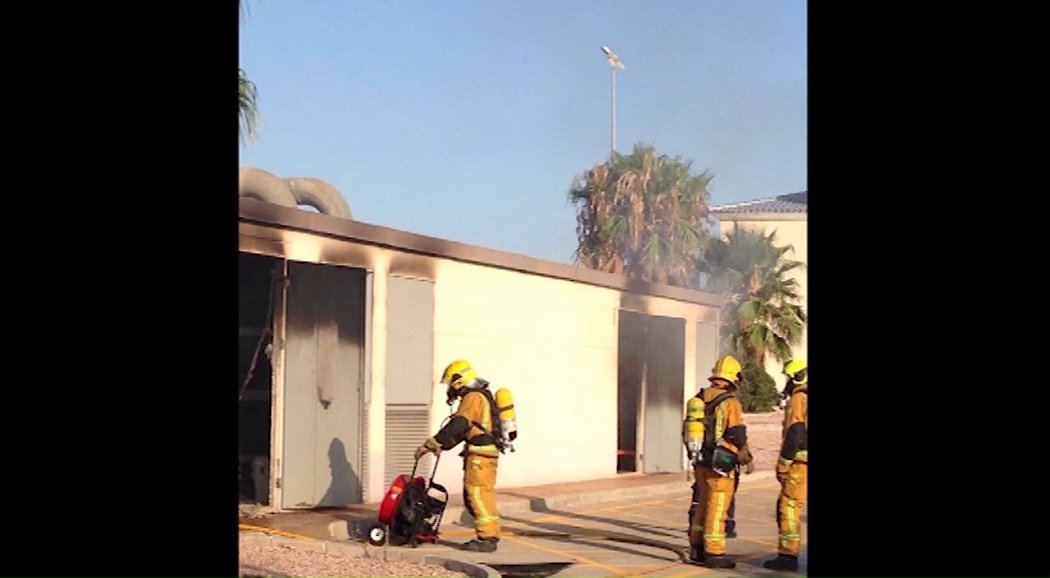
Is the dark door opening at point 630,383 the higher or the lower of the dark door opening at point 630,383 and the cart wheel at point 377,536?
the higher

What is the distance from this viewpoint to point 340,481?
12.8 meters

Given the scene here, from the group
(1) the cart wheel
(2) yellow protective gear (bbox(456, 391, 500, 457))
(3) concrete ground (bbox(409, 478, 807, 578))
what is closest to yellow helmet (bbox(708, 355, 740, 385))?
(3) concrete ground (bbox(409, 478, 807, 578))

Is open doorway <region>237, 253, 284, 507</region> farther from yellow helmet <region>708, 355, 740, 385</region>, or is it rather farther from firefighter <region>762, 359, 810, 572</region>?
firefighter <region>762, 359, 810, 572</region>

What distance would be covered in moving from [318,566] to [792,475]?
389 centimetres

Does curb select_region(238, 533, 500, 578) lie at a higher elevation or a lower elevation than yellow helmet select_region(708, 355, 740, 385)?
lower

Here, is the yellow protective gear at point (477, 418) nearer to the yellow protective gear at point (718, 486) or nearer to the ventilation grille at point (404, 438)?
the yellow protective gear at point (718, 486)

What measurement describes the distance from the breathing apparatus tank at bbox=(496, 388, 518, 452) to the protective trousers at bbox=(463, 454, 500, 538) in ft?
0.73

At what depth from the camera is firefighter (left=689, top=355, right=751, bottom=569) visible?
32.1 feet

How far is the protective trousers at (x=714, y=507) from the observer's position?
9.80 metres

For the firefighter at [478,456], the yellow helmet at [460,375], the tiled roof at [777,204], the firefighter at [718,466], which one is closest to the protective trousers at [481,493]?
the firefighter at [478,456]

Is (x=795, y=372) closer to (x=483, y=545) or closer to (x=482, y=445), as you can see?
(x=482, y=445)

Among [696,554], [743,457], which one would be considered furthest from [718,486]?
[696,554]

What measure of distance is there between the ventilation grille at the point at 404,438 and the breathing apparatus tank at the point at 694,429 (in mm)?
4276
